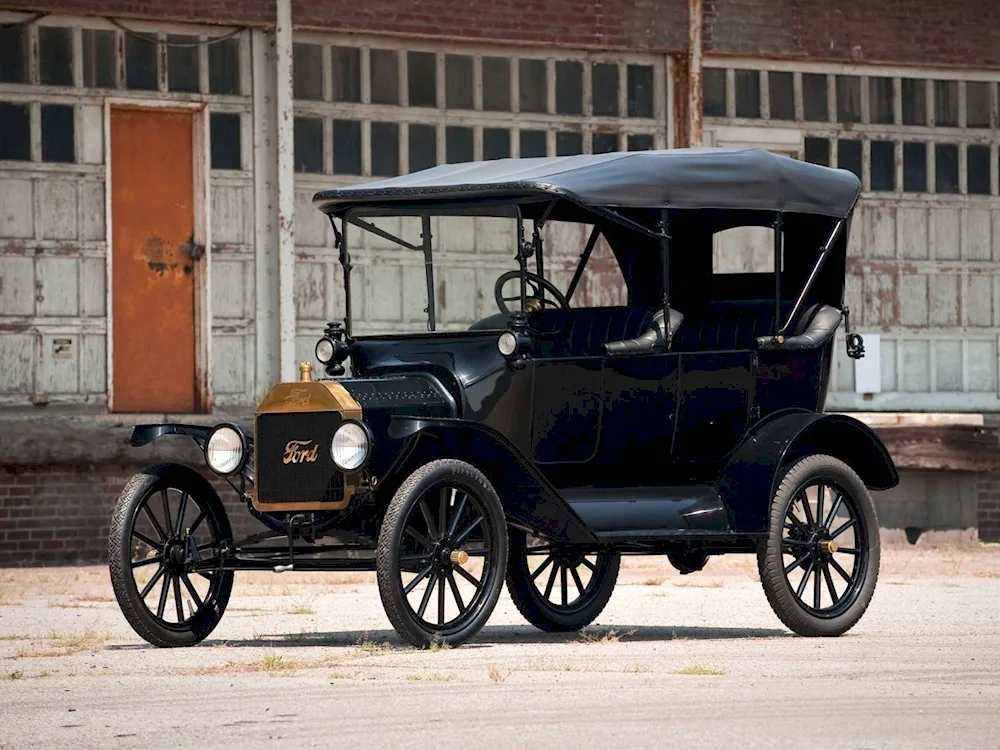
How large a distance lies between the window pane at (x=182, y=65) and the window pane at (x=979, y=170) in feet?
23.6

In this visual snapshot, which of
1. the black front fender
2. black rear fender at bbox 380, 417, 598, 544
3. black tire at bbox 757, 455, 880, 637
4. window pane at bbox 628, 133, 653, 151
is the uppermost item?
window pane at bbox 628, 133, 653, 151

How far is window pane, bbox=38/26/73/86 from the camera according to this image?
16.3 meters

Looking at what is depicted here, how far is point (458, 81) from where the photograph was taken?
17656 millimetres

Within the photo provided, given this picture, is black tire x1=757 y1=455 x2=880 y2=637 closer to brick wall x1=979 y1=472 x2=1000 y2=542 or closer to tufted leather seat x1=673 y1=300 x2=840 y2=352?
tufted leather seat x1=673 y1=300 x2=840 y2=352

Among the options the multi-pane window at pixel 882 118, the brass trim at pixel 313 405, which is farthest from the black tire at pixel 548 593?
the multi-pane window at pixel 882 118

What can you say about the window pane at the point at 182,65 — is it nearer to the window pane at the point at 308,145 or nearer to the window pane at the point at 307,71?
the window pane at the point at 307,71

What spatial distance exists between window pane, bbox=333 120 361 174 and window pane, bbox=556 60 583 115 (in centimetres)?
177

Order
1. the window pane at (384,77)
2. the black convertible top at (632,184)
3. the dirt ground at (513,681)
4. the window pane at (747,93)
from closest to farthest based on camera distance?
the dirt ground at (513,681)
the black convertible top at (632,184)
the window pane at (384,77)
the window pane at (747,93)

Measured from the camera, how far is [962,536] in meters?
18.7

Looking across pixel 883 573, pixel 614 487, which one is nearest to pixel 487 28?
pixel 883 573

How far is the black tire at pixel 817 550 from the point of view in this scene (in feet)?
33.4

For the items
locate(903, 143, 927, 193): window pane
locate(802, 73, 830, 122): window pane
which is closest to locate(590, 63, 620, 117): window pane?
locate(802, 73, 830, 122): window pane

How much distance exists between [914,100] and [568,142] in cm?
338

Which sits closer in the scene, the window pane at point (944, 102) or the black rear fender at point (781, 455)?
the black rear fender at point (781, 455)
